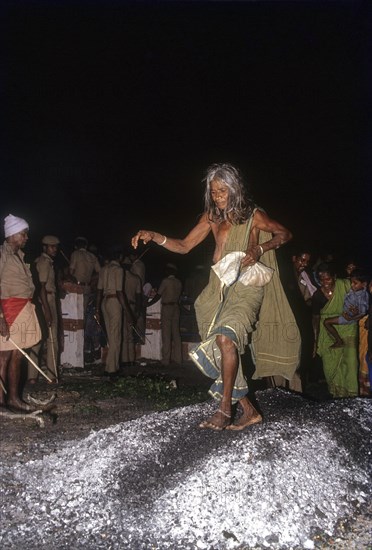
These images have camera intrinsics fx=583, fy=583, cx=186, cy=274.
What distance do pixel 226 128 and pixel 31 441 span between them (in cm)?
1372

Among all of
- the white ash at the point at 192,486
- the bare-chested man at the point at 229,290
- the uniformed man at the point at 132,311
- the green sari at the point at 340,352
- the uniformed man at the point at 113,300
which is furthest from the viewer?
the uniformed man at the point at 132,311

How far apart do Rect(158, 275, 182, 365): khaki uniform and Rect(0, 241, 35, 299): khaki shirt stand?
468cm

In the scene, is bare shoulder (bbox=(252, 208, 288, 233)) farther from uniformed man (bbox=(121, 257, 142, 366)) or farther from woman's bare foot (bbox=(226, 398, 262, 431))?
uniformed man (bbox=(121, 257, 142, 366))

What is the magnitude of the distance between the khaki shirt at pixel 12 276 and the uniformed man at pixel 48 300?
1786 mm

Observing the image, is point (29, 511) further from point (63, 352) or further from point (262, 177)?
point (262, 177)

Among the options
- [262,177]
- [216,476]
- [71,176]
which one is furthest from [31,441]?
[262,177]

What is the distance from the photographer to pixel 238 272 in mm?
4586

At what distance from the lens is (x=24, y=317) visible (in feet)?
20.8

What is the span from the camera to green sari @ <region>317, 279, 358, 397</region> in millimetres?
7441

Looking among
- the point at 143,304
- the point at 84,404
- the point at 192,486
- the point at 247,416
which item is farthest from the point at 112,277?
the point at 192,486

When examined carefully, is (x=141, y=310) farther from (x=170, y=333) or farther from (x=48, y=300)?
(x=48, y=300)

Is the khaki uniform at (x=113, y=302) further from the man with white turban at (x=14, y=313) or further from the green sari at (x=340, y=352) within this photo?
the green sari at (x=340, y=352)

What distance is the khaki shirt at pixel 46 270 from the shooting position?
8289 mm

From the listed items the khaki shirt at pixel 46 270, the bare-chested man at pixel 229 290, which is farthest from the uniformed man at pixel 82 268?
the bare-chested man at pixel 229 290
